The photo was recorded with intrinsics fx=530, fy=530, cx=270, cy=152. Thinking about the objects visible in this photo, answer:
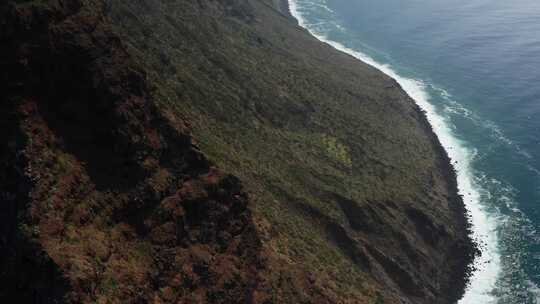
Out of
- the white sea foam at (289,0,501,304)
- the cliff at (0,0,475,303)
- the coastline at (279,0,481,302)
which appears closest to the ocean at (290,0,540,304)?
the white sea foam at (289,0,501,304)

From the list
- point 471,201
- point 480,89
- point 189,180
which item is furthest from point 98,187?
point 480,89

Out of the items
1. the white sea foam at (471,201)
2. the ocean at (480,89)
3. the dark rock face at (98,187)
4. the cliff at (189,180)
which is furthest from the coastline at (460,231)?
the dark rock face at (98,187)

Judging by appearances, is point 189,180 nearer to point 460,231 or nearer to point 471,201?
point 460,231

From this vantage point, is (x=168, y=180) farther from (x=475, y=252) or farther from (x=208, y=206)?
(x=475, y=252)

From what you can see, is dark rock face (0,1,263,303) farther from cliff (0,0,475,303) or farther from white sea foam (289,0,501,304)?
white sea foam (289,0,501,304)

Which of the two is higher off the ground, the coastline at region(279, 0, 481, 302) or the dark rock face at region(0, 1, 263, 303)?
the dark rock face at region(0, 1, 263, 303)

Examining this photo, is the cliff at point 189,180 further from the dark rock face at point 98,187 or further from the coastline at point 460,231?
the coastline at point 460,231
